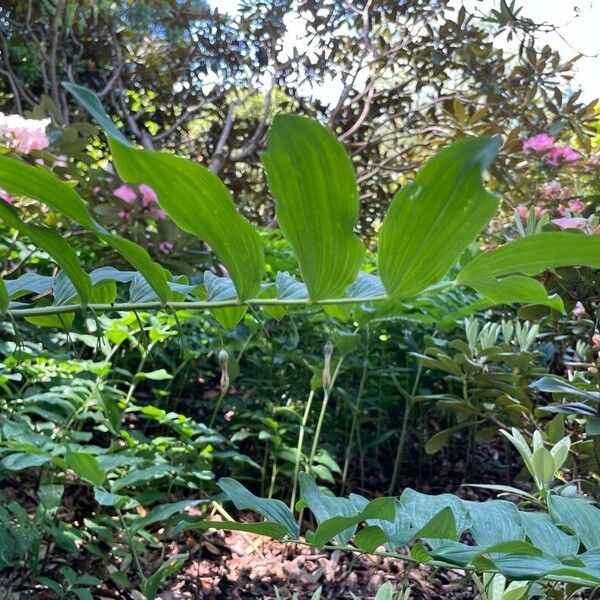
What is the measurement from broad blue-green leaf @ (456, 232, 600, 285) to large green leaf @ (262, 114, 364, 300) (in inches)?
4.0

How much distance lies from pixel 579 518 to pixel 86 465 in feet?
3.45

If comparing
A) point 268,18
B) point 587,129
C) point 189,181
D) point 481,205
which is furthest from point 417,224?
point 268,18

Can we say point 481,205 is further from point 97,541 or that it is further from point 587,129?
point 587,129

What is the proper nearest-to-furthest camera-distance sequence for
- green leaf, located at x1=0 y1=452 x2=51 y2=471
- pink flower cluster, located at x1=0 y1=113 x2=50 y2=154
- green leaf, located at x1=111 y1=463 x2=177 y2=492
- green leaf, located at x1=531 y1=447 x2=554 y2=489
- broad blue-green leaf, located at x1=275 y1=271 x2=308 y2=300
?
broad blue-green leaf, located at x1=275 y1=271 x2=308 y2=300, green leaf, located at x1=531 y1=447 x2=554 y2=489, green leaf, located at x1=0 y1=452 x2=51 y2=471, green leaf, located at x1=111 y1=463 x2=177 y2=492, pink flower cluster, located at x1=0 y1=113 x2=50 y2=154

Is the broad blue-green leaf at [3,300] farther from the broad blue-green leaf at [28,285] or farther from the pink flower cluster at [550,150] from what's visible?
the pink flower cluster at [550,150]

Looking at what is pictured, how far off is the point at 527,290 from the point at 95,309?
426mm

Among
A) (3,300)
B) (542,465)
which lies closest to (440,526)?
(3,300)

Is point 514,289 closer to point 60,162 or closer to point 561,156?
point 60,162

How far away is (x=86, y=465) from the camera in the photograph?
145 centimetres

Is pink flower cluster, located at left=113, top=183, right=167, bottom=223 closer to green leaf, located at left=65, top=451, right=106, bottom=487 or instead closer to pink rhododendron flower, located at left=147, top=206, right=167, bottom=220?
pink rhododendron flower, located at left=147, top=206, right=167, bottom=220

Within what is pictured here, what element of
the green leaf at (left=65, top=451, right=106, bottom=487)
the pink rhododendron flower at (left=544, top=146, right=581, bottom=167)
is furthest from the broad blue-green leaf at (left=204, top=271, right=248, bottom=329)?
the pink rhododendron flower at (left=544, top=146, right=581, bottom=167)

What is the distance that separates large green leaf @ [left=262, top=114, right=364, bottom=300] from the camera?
0.44 meters

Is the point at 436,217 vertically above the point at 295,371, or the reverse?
the point at 436,217

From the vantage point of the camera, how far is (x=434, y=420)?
3.12m
